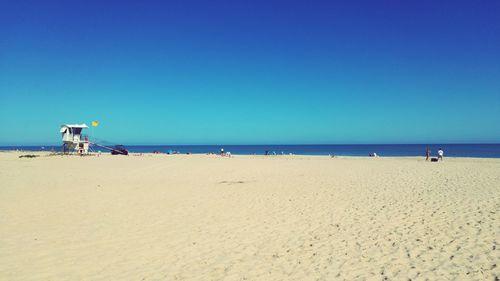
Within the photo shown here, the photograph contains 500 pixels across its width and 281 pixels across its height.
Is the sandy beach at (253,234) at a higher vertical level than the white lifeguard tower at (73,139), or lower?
lower

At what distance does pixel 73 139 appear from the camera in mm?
43781

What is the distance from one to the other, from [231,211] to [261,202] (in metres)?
1.74

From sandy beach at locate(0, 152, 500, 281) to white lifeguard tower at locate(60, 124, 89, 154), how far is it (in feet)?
103

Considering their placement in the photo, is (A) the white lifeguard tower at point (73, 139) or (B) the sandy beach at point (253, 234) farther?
(A) the white lifeguard tower at point (73, 139)

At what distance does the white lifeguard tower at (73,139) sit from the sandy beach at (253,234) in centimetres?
3139

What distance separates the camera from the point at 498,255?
6203mm

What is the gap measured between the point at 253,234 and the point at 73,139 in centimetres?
4240

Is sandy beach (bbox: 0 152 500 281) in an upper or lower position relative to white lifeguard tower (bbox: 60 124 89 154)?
lower

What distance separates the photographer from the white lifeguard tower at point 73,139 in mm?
43312

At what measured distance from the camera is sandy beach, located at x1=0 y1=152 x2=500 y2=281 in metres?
6.01

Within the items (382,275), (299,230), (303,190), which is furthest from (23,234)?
(303,190)

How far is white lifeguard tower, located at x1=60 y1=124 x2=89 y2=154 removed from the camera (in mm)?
43312

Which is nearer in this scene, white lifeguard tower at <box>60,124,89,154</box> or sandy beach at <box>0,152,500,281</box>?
sandy beach at <box>0,152,500,281</box>

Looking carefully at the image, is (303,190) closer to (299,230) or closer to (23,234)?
(299,230)
